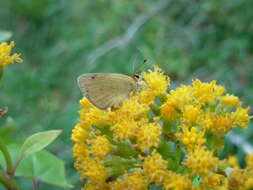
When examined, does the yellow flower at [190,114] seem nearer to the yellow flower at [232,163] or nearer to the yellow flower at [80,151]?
the yellow flower at [232,163]

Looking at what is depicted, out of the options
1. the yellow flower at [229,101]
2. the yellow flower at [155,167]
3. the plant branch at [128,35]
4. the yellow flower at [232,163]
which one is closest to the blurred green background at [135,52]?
the plant branch at [128,35]

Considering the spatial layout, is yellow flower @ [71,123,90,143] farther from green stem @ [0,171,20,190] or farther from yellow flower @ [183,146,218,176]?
yellow flower @ [183,146,218,176]

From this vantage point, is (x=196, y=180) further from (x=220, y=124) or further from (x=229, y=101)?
(x=229, y=101)

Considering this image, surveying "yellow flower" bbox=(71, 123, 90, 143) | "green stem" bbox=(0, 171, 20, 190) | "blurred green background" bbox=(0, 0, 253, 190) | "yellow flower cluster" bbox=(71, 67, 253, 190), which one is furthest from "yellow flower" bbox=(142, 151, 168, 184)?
"blurred green background" bbox=(0, 0, 253, 190)

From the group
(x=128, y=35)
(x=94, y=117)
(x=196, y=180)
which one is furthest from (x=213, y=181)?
(x=128, y=35)

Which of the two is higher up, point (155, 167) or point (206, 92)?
point (206, 92)

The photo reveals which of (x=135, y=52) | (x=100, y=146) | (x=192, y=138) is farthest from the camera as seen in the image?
(x=135, y=52)
